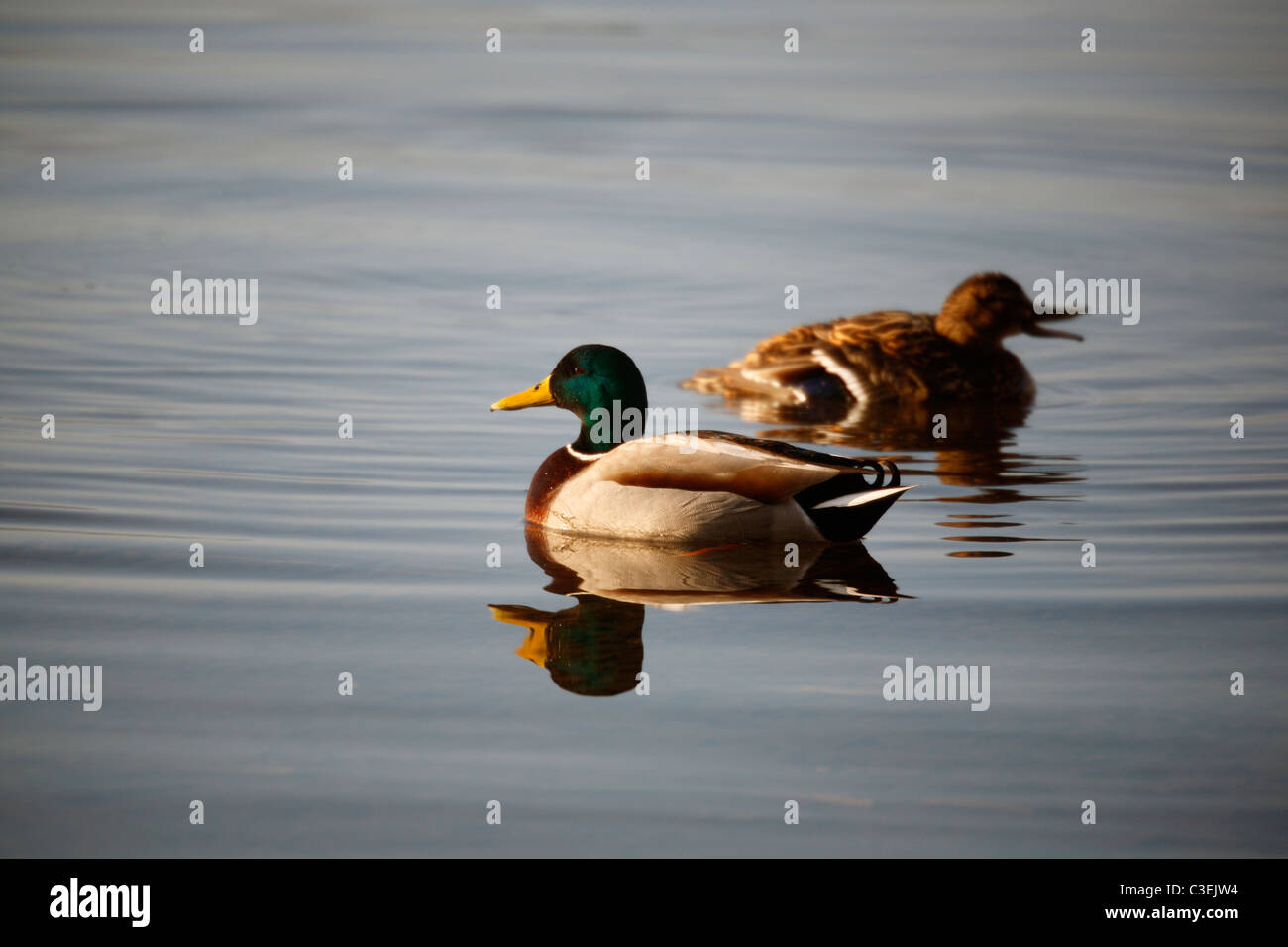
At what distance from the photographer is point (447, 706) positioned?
5.97m

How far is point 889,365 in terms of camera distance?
11.6 m

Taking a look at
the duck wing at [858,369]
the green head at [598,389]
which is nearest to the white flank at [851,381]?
the duck wing at [858,369]

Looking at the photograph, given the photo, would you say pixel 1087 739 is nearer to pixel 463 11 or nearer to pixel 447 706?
pixel 447 706

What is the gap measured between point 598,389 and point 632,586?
4.93ft

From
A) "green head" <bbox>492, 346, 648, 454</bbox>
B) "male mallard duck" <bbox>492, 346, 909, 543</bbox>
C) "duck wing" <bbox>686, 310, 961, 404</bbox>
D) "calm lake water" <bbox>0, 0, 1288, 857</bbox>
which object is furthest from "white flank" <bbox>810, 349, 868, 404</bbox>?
"male mallard duck" <bbox>492, 346, 909, 543</bbox>

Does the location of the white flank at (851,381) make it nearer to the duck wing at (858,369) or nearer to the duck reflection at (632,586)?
the duck wing at (858,369)

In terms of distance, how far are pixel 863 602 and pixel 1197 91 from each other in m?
16.7

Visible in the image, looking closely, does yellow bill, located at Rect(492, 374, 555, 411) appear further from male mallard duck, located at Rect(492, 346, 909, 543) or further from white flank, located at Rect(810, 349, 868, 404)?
white flank, located at Rect(810, 349, 868, 404)

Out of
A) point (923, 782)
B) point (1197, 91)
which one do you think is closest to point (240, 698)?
point (923, 782)

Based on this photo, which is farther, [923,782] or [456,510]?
[456,510]

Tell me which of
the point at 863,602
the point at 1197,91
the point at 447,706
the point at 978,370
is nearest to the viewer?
the point at 447,706

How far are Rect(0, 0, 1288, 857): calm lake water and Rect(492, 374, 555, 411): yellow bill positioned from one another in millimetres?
451

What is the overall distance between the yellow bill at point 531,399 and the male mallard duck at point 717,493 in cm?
65

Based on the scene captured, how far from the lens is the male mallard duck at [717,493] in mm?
8039
